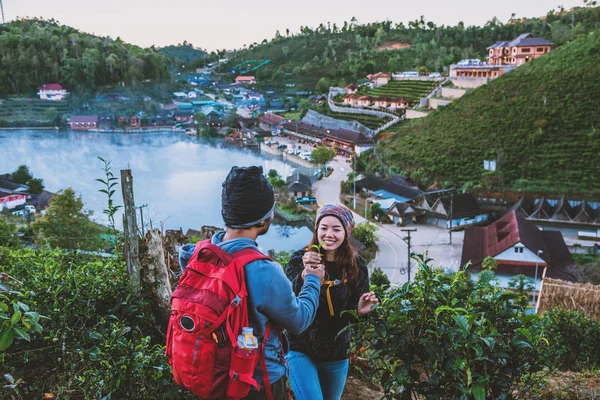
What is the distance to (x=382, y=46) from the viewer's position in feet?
172

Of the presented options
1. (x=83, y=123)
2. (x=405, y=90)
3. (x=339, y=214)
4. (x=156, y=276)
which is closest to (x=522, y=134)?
(x=405, y=90)

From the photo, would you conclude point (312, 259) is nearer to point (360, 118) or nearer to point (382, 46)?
point (360, 118)

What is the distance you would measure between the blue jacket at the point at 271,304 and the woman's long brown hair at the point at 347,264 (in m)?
0.35

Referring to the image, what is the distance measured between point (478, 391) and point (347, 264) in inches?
21.2

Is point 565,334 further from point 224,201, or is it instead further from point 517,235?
point 517,235

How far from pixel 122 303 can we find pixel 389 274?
9108 mm

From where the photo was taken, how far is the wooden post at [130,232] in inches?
80.0

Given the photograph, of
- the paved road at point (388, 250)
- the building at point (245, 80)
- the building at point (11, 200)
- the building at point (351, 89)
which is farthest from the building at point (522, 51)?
the building at point (245, 80)

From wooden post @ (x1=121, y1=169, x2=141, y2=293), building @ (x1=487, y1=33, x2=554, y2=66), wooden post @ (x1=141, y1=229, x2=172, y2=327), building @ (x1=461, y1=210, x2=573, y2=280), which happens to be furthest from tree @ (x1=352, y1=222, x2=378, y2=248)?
building @ (x1=487, y1=33, x2=554, y2=66)

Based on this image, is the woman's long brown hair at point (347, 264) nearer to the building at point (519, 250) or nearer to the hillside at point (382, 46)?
the building at point (519, 250)

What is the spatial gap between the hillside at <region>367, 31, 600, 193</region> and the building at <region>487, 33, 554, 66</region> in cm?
328

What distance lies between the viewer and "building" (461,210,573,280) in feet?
31.7

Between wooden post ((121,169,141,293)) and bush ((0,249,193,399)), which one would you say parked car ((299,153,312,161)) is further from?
bush ((0,249,193,399))

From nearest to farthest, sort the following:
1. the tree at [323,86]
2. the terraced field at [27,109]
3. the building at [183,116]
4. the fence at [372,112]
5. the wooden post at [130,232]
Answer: the wooden post at [130,232] < the fence at [372,112] < the terraced field at [27,109] < the building at [183,116] < the tree at [323,86]
